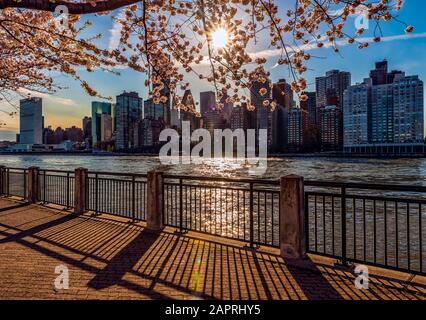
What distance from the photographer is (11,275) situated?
495 cm

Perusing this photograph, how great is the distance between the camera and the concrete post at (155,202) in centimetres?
808

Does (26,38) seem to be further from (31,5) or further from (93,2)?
(93,2)

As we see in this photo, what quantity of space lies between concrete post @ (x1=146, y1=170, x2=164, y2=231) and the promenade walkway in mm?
425

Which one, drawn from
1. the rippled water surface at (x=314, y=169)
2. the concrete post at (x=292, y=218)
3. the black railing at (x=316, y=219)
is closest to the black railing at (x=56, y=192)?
the black railing at (x=316, y=219)

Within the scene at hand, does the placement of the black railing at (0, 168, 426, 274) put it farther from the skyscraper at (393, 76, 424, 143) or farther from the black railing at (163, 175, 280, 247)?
the skyscraper at (393, 76, 424, 143)

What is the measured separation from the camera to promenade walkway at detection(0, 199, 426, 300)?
436cm

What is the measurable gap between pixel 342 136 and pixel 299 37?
7709 inches

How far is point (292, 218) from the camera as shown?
19.3ft

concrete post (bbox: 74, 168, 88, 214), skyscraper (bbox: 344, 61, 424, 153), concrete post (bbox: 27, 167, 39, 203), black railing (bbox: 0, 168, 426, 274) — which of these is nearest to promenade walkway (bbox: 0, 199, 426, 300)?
black railing (bbox: 0, 168, 426, 274)

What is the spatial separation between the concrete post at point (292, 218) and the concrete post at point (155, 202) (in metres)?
3.41

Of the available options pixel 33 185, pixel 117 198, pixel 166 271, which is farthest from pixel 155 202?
pixel 33 185

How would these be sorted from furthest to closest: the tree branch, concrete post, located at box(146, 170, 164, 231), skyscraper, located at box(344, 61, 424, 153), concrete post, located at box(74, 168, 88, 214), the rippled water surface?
skyscraper, located at box(344, 61, 424, 153)
the rippled water surface
concrete post, located at box(74, 168, 88, 214)
concrete post, located at box(146, 170, 164, 231)
the tree branch

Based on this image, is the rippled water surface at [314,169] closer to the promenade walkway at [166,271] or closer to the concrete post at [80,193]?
the concrete post at [80,193]
